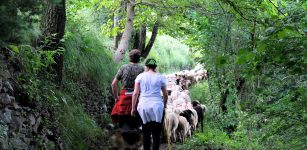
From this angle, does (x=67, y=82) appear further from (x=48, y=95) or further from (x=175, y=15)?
(x=175, y=15)

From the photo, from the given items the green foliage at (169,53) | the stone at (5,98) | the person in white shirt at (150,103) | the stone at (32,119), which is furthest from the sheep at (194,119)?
the green foliage at (169,53)

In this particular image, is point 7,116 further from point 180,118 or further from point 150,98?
point 180,118

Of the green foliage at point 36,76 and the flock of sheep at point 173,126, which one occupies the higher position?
the green foliage at point 36,76

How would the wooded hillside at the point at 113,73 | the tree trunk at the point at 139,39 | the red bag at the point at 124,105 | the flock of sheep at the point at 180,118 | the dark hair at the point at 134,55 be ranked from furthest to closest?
the tree trunk at the point at 139,39 → the flock of sheep at the point at 180,118 → the dark hair at the point at 134,55 → the red bag at the point at 124,105 → the wooded hillside at the point at 113,73

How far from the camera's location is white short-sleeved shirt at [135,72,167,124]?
6.50 metres

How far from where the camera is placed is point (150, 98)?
657 centimetres

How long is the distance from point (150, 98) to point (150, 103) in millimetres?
82

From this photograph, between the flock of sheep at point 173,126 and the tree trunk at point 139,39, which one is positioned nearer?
the flock of sheep at point 173,126

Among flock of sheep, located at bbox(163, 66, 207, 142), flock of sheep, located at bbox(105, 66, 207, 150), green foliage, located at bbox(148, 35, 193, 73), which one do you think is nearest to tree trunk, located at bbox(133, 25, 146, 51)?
flock of sheep, located at bbox(105, 66, 207, 150)

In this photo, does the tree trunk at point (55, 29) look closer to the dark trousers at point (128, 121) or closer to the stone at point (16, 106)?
the dark trousers at point (128, 121)

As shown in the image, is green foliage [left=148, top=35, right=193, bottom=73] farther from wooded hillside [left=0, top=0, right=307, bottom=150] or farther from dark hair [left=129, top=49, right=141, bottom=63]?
dark hair [left=129, top=49, right=141, bottom=63]

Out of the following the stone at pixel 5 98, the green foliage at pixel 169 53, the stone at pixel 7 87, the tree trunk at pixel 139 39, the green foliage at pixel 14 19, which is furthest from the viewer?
the green foliage at pixel 169 53

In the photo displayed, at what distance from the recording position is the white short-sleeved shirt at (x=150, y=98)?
21.3 ft

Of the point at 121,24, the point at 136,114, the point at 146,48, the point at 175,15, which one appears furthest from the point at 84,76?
the point at 146,48
